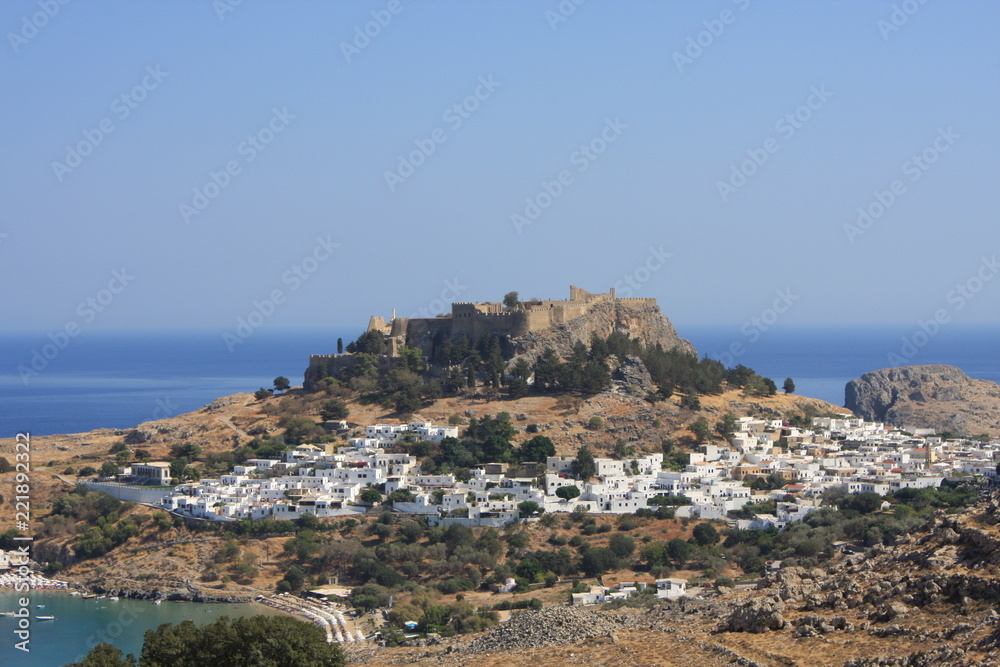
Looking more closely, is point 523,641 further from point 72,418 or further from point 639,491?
point 72,418

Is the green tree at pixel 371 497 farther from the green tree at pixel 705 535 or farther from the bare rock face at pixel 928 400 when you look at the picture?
the bare rock face at pixel 928 400

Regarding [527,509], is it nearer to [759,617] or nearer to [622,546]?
[622,546]

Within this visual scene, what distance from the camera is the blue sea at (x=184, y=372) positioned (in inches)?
3054

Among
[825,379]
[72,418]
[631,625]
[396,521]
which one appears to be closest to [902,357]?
[825,379]

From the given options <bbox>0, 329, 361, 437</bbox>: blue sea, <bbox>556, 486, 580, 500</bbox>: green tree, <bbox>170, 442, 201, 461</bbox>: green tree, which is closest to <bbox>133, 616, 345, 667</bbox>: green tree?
<bbox>556, 486, 580, 500</bbox>: green tree

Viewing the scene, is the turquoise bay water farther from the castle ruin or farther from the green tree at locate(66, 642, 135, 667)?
the castle ruin

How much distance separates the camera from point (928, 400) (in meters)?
59.1

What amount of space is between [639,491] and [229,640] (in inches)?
859

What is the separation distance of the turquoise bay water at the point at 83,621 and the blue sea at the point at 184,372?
3494 cm

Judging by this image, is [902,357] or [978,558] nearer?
[978,558]

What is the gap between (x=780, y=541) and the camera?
3247 cm

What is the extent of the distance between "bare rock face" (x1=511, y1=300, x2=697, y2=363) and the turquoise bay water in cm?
1687

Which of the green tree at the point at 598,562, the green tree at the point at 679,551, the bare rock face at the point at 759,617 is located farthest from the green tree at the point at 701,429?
the bare rock face at the point at 759,617

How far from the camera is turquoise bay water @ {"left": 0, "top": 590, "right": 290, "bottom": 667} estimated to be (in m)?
27.7
